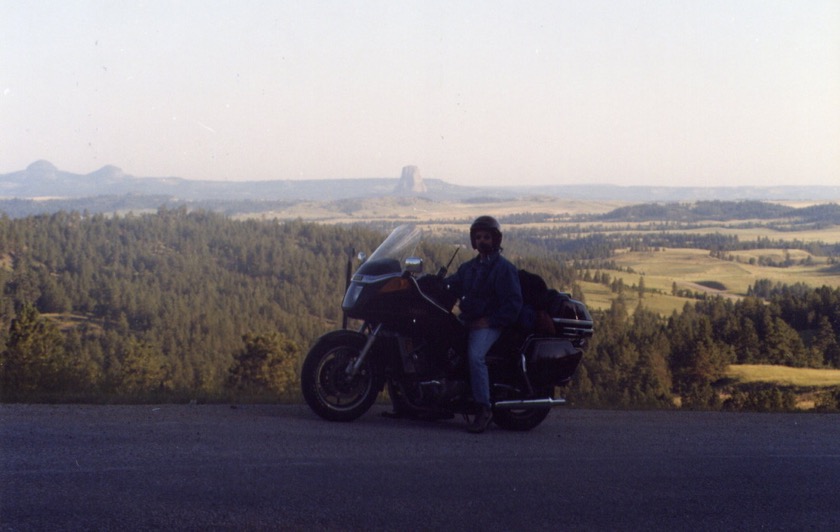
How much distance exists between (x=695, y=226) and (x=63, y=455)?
102164 mm

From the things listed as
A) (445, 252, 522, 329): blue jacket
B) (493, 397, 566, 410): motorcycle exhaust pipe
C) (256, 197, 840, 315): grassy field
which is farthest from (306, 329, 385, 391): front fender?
(256, 197, 840, 315): grassy field

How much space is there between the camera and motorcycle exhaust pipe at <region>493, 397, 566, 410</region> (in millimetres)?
8188

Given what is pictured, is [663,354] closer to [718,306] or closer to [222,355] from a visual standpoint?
[718,306]

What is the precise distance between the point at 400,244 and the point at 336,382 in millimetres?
1591

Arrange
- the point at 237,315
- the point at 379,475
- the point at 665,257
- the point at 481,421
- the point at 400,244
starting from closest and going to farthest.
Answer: the point at 379,475 < the point at 481,421 < the point at 400,244 < the point at 665,257 < the point at 237,315

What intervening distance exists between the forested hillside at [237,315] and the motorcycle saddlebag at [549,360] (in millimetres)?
3380

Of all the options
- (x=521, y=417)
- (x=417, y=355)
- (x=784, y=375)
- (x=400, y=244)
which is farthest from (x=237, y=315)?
(x=417, y=355)

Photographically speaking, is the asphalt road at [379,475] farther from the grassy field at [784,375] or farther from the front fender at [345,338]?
the grassy field at [784,375]

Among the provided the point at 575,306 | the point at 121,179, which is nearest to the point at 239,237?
the point at 121,179

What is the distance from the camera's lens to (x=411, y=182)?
100438 millimetres

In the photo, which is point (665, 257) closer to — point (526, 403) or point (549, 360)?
point (549, 360)

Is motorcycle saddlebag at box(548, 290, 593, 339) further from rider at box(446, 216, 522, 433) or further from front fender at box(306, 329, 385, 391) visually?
front fender at box(306, 329, 385, 391)

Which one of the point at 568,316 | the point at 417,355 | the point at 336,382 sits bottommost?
the point at 336,382

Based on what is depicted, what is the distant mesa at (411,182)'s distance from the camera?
99688 mm
